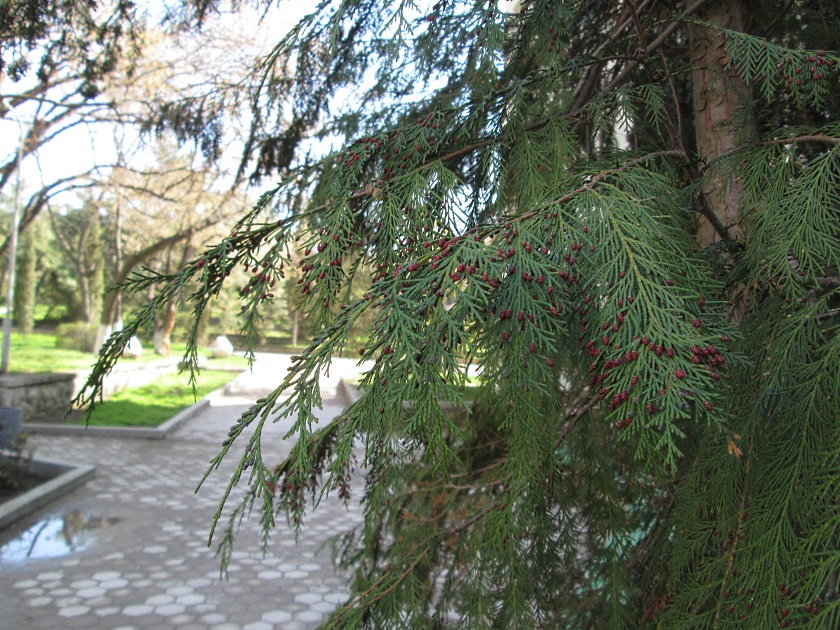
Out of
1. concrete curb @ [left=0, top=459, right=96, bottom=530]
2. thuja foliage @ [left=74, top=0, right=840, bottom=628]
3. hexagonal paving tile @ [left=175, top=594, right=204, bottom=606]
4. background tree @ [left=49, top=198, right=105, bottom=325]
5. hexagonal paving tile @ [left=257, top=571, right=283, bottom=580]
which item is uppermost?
background tree @ [left=49, top=198, right=105, bottom=325]

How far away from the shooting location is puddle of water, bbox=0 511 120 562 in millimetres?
6383

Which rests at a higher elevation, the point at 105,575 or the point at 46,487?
the point at 46,487

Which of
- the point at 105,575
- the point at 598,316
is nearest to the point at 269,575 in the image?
the point at 105,575

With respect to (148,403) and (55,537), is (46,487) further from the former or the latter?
(148,403)

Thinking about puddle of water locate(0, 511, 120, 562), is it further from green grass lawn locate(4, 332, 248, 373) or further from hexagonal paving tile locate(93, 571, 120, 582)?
green grass lawn locate(4, 332, 248, 373)

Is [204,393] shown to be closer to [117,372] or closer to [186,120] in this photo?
[117,372]

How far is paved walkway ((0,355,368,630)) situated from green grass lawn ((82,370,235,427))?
247cm

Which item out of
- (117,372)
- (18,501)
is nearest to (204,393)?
(117,372)

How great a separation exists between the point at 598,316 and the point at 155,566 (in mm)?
5998

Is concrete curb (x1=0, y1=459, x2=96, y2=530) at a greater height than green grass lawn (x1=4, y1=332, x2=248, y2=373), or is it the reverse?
green grass lawn (x1=4, y1=332, x2=248, y2=373)

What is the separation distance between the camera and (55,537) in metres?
6.86

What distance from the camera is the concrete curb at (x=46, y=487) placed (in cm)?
727

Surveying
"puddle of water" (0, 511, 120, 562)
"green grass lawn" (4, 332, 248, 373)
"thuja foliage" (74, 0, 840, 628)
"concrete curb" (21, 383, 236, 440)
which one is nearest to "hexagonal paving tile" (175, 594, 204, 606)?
"puddle of water" (0, 511, 120, 562)

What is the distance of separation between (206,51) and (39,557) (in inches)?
468
